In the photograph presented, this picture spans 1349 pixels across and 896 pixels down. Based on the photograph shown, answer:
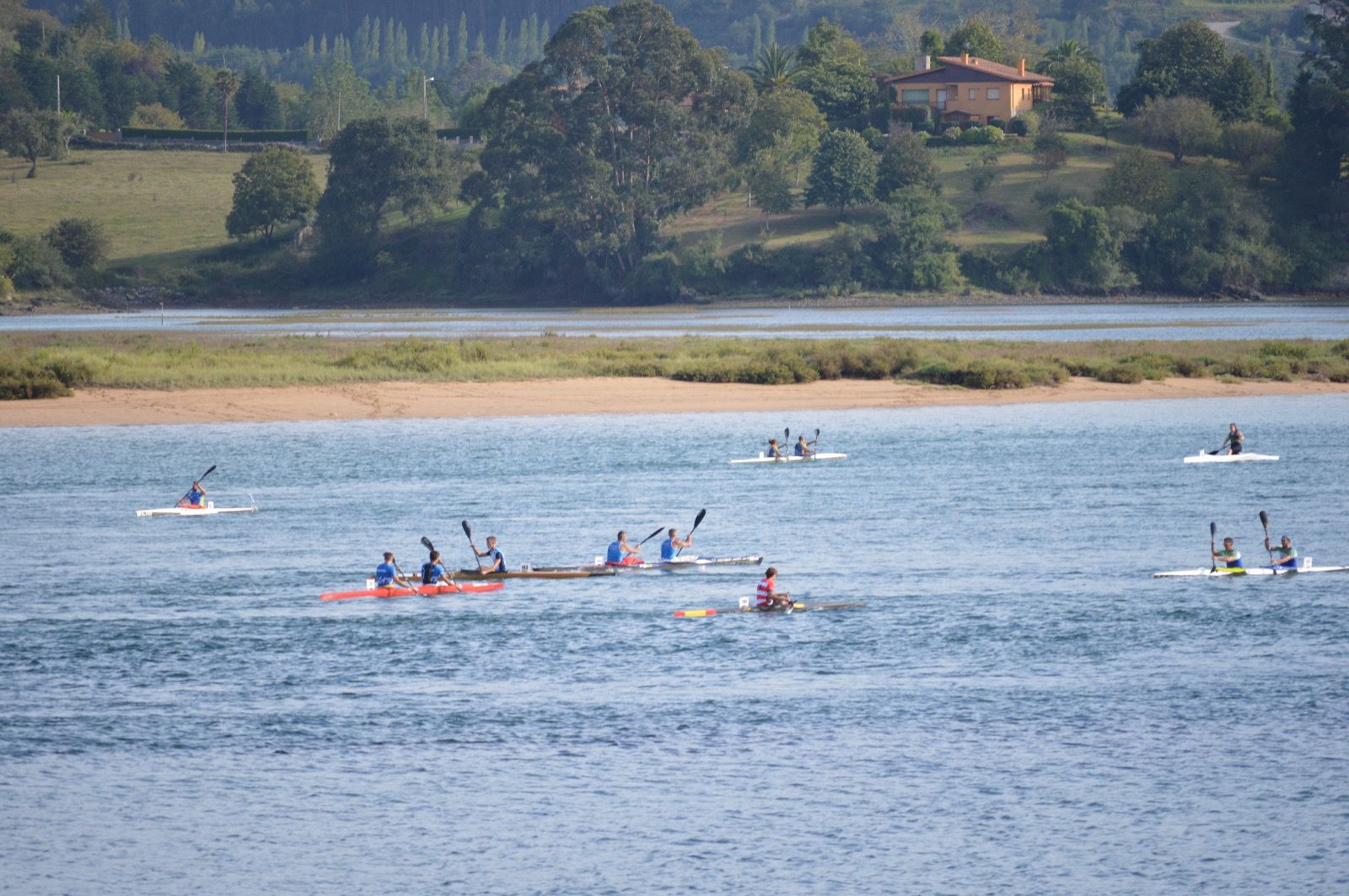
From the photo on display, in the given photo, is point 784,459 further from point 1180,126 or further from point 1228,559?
point 1180,126

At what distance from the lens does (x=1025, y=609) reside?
38.5 metres

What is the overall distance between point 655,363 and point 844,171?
8930 cm

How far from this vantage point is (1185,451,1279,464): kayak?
2404 inches

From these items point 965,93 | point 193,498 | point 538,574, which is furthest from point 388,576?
point 965,93

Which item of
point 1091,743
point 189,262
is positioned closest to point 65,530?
point 1091,743

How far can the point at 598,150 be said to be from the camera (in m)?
171

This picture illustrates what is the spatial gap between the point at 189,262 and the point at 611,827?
167 meters

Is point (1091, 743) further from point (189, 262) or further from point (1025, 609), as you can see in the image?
point (189, 262)

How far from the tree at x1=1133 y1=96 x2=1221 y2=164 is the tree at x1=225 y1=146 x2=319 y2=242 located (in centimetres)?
8759

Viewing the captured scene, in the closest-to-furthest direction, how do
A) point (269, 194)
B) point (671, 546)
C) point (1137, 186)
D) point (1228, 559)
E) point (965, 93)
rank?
1. point (1228, 559)
2. point (671, 546)
3. point (1137, 186)
4. point (269, 194)
5. point (965, 93)

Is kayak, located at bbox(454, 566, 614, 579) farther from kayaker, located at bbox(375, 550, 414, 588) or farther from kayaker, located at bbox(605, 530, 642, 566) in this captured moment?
kayaker, located at bbox(375, 550, 414, 588)

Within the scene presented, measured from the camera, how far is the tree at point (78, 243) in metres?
176

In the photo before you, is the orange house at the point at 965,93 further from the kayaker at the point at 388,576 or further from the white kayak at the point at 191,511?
the kayaker at the point at 388,576

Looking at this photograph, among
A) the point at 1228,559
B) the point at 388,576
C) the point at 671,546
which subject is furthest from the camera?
the point at 671,546
